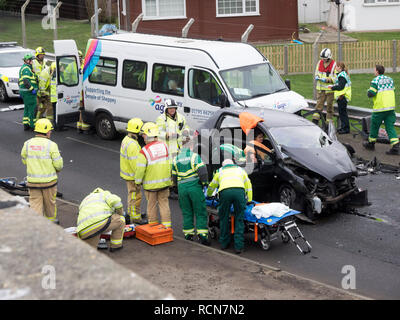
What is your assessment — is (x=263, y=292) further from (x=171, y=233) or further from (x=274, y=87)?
(x=274, y=87)

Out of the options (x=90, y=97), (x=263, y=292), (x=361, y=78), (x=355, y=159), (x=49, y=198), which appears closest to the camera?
(x=263, y=292)

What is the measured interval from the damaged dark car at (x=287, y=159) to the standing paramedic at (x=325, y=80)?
168 inches

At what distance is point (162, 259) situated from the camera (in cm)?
915

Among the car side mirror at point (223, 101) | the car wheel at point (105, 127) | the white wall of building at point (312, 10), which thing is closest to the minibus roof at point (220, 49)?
the car side mirror at point (223, 101)

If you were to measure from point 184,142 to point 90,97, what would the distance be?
475cm

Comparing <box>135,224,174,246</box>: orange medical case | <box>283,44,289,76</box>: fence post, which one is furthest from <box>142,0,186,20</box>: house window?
<box>135,224,174,246</box>: orange medical case

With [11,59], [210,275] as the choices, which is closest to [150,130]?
[210,275]

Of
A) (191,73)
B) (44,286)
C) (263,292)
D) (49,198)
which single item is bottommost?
(263,292)

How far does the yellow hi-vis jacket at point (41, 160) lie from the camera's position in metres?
10.3

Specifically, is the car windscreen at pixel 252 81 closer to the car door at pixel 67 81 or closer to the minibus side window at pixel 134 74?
the minibus side window at pixel 134 74

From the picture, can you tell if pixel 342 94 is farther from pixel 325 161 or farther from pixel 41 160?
pixel 41 160

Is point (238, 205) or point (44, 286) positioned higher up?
point (44, 286)

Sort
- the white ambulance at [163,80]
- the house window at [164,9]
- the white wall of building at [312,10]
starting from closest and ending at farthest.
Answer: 1. the white ambulance at [163,80]
2. the house window at [164,9]
3. the white wall of building at [312,10]

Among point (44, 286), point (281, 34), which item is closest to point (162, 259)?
point (44, 286)
